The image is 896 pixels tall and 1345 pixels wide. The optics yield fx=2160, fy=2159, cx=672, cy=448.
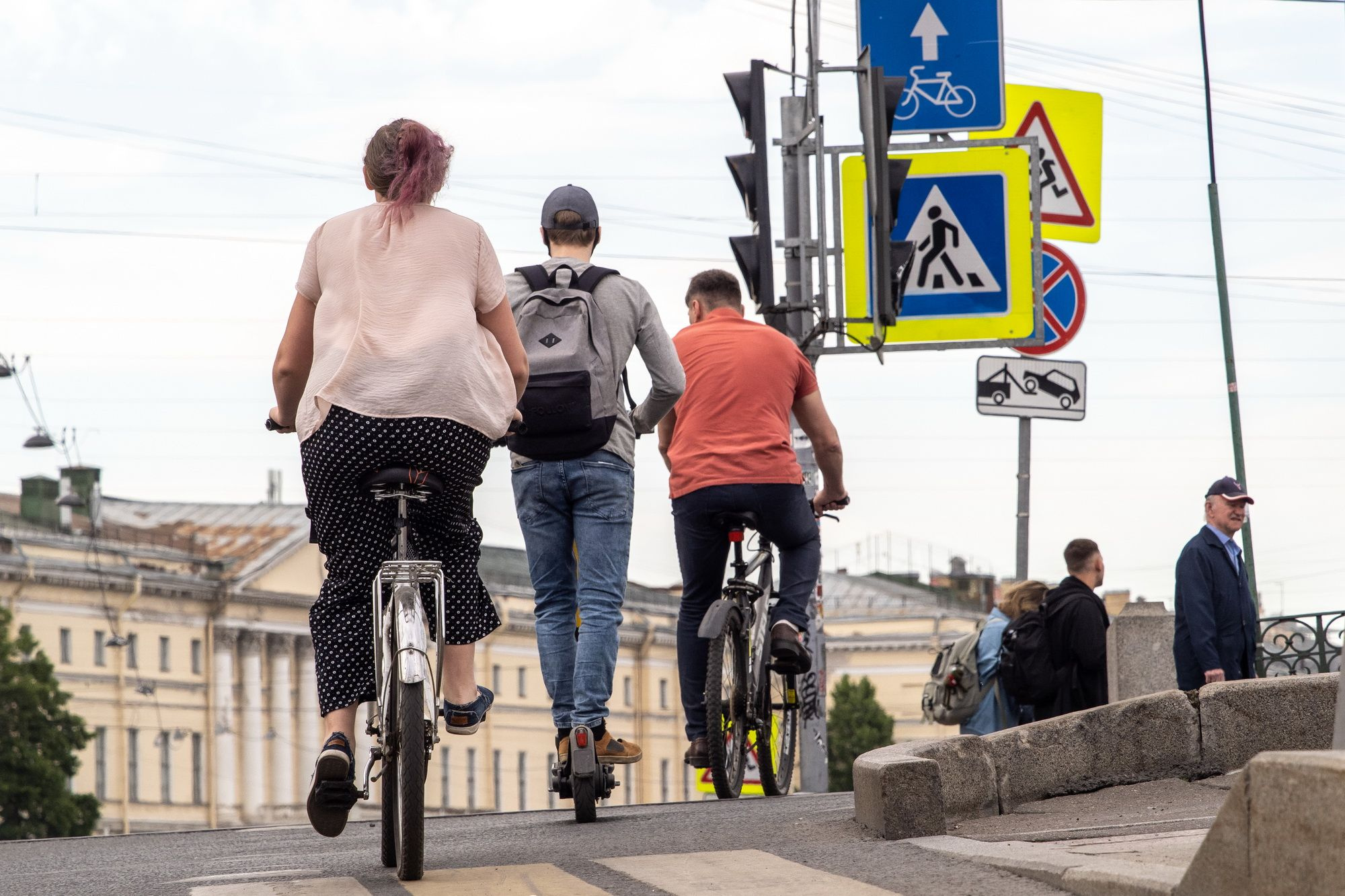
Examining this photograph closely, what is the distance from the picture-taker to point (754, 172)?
10.2 meters

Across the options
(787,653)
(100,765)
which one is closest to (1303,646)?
(787,653)

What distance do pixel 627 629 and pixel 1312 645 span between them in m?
78.5

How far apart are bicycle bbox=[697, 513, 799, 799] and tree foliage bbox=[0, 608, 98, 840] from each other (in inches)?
1784

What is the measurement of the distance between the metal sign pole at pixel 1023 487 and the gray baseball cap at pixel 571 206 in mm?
5873

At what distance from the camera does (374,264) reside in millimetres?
5137

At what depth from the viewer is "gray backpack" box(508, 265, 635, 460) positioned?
6.48 m

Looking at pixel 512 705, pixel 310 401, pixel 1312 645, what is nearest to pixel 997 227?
pixel 1312 645

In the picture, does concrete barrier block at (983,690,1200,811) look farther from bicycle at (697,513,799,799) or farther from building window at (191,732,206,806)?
building window at (191,732,206,806)

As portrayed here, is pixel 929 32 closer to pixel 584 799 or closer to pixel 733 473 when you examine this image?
pixel 733 473

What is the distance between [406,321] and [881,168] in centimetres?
548

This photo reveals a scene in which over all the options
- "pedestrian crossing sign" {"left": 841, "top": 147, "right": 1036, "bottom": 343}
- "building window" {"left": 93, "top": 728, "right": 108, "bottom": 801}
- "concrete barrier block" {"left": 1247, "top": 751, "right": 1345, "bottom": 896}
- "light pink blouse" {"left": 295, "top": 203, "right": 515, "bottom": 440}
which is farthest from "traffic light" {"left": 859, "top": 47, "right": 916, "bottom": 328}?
"building window" {"left": 93, "top": 728, "right": 108, "bottom": 801}

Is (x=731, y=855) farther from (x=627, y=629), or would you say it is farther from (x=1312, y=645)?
(x=627, y=629)

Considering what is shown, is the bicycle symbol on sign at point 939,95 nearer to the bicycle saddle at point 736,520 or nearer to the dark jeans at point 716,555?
the dark jeans at point 716,555

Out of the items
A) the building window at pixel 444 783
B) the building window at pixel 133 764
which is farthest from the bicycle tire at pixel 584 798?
the building window at pixel 444 783
